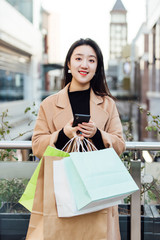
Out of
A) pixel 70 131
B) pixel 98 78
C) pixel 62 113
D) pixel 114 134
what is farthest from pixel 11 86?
pixel 70 131

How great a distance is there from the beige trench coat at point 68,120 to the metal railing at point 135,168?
31cm

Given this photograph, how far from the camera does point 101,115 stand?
1.80m

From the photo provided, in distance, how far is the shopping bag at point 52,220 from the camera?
1.54 m

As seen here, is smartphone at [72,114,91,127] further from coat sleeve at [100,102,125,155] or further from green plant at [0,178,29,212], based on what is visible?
green plant at [0,178,29,212]

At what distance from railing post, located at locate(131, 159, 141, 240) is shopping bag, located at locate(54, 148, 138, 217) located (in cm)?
57

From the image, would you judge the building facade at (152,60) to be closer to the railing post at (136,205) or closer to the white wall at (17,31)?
the white wall at (17,31)

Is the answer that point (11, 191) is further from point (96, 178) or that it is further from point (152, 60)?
point (152, 60)

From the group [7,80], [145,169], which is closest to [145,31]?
[7,80]

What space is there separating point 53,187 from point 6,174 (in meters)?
0.74

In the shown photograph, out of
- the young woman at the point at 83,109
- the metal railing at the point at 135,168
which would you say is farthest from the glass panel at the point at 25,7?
the young woman at the point at 83,109

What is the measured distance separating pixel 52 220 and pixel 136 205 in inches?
31.5

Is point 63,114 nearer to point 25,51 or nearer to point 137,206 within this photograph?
point 137,206

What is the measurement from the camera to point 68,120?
1786mm

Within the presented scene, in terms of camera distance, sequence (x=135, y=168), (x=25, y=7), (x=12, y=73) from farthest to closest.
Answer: (x=25, y=7)
(x=12, y=73)
(x=135, y=168)
